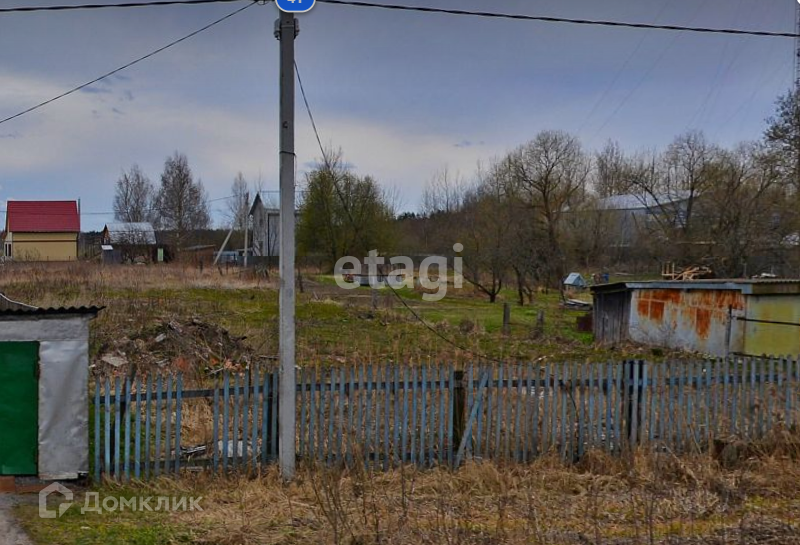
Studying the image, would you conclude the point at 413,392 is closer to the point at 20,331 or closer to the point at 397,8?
the point at 20,331

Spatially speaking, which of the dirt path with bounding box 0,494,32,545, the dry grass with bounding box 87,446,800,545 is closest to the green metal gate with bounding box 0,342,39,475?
the dirt path with bounding box 0,494,32,545

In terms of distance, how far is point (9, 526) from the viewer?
14.9 ft

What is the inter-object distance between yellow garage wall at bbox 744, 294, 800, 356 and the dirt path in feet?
45.0

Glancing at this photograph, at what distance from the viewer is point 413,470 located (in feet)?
19.4

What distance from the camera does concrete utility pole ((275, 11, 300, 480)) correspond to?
576 centimetres

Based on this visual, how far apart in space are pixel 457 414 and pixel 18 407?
407 cm

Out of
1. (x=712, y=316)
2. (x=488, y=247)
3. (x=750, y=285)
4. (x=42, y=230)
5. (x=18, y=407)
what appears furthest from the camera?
(x=42, y=230)

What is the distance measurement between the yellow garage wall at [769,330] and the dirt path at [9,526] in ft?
45.0

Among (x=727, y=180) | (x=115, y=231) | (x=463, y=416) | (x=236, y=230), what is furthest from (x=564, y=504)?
(x=236, y=230)

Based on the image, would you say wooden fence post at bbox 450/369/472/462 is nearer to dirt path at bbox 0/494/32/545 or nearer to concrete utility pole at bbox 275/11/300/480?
concrete utility pole at bbox 275/11/300/480

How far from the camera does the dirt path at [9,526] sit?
4262mm

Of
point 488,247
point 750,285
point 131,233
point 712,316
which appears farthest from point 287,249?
point 131,233

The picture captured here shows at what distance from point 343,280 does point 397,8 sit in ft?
102

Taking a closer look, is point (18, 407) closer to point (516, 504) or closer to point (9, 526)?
point (9, 526)
